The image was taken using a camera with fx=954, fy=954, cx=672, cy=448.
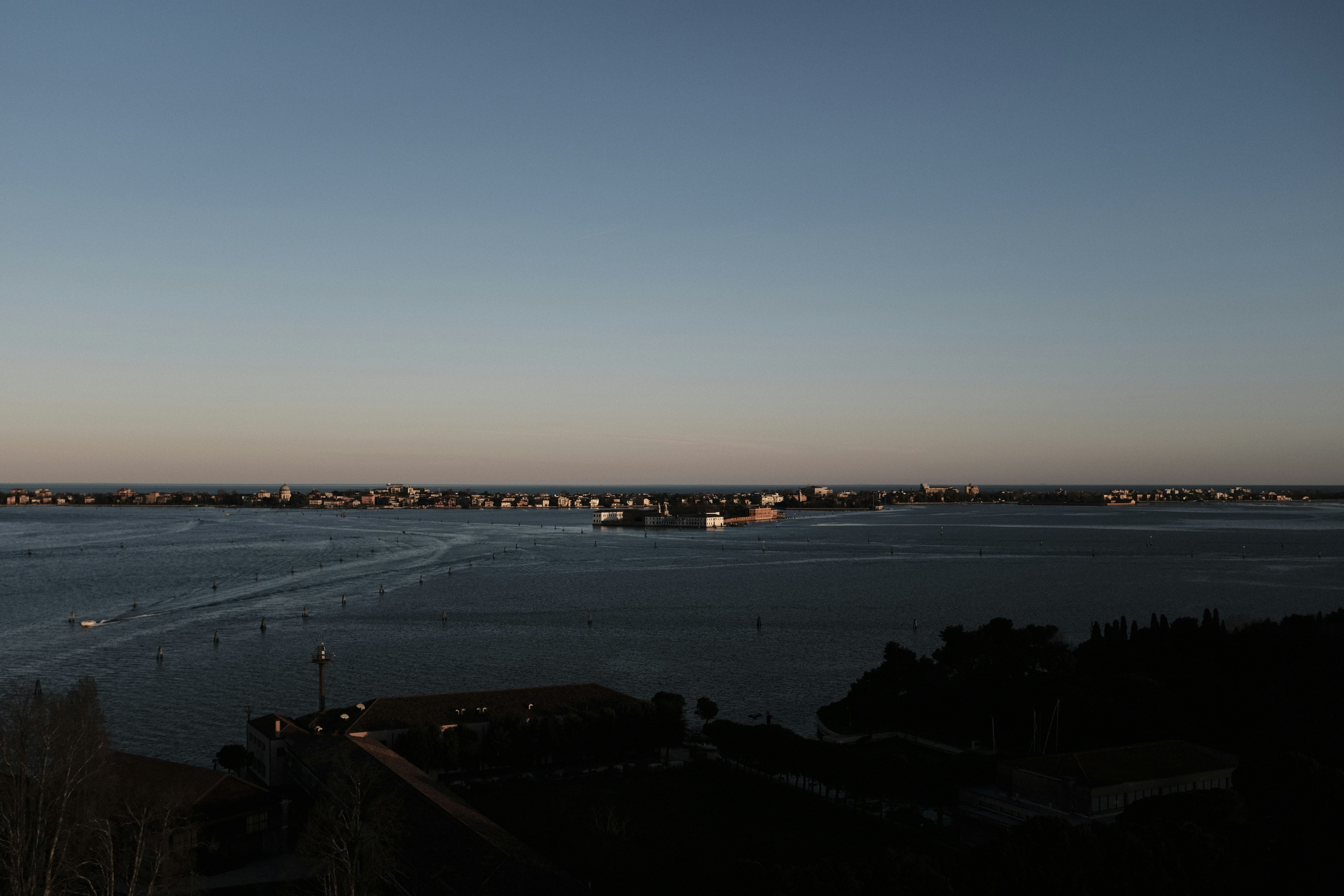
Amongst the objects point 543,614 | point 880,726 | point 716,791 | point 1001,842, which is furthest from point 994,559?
point 1001,842

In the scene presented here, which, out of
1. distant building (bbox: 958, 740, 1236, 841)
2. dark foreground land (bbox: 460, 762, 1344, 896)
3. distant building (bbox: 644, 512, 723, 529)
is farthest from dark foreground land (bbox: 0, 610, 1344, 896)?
distant building (bbox: 644, 512, 723, 529)

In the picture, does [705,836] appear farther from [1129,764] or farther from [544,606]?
[544,606]

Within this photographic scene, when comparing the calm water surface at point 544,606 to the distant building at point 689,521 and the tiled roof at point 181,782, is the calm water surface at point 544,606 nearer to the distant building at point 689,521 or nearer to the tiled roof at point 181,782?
the tiled roof at point 181,782

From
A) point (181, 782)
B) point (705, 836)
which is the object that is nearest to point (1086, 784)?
point (705, 836)

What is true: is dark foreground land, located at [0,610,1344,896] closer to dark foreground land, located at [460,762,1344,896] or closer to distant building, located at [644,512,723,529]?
dark foreground land, located at [460,762,1344,896]

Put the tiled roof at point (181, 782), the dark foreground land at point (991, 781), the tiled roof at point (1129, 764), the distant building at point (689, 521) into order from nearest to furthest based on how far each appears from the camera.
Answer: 1. the dark foreground land at point (991, 781)
2. the tiled roof at point (181, 782)
3. the tiled roof at point (1129, 764)
4. the distant building at point (689, 521)

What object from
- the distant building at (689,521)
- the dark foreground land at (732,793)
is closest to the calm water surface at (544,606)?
the dark foreground land at (732,793)

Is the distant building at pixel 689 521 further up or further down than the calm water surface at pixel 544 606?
further up

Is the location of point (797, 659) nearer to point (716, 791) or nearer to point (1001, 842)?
point (716, 791)
